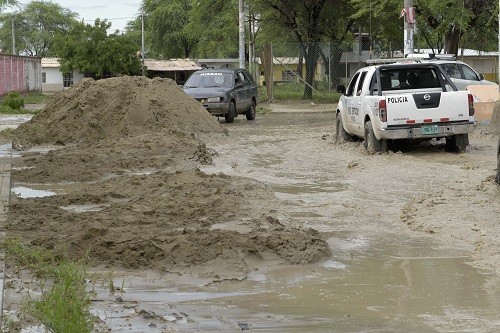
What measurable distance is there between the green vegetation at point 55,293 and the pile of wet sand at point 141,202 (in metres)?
0.45

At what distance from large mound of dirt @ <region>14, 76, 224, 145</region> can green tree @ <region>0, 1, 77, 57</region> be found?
97681 millimetres

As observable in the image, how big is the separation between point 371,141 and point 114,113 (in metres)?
7.23

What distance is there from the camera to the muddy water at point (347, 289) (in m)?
7.30

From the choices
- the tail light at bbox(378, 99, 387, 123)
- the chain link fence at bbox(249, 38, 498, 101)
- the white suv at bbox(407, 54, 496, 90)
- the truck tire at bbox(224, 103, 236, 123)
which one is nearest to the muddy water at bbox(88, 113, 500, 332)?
the tail light at bbox(378, 99, 387, 123)

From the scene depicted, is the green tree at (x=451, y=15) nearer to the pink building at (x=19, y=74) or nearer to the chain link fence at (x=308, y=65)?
the chain link fence at (x=308, y=65)

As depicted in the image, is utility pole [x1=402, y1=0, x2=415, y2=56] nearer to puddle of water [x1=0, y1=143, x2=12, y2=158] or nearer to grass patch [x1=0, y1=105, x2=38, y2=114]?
puddle of water [x1=0, y1=143, x2=12, y2=158]

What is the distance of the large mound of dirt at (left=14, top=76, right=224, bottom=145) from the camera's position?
75.7 feet

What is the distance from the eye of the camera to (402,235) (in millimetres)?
10922

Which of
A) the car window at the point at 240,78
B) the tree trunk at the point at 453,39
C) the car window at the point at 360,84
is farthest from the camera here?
the tree trunk at the point at 453,39

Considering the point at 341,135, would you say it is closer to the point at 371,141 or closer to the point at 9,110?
the point at 371,141

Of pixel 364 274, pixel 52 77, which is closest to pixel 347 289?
pixel 364 274

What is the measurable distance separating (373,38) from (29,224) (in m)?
41.3

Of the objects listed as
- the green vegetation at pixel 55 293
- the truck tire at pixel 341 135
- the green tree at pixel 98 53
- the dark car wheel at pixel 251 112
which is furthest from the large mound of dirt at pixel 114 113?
the green tree at pixel 98 53

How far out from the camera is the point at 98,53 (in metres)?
66.5
